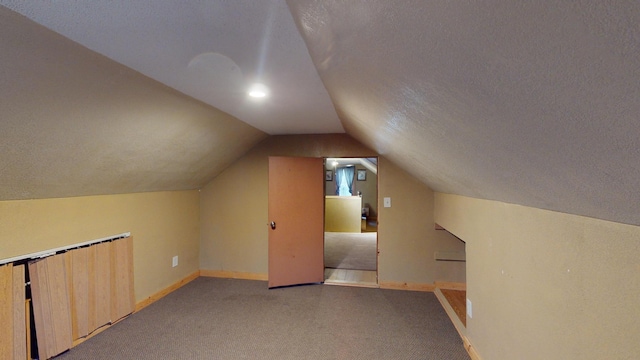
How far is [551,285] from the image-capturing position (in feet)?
4.22

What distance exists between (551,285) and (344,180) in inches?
354

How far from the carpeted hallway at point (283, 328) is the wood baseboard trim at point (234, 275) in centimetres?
39

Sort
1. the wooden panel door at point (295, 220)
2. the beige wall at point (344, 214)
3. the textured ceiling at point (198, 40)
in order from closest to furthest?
the textured ceiling at point (198, 40)
the wooden panel door at point (295, 220)
the beige wall at point (344, 214)

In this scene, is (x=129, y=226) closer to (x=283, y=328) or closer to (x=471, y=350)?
(x=283, y=328)

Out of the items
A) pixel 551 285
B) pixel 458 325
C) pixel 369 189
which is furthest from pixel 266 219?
pixel 369 189

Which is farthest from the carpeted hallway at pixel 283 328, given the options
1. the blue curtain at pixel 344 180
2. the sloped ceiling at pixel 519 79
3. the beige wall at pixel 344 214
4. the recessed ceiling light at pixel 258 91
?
the blue curtain at pixel 344 180

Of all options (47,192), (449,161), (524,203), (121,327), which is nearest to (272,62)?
(449,161)

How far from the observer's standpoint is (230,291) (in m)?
3.68

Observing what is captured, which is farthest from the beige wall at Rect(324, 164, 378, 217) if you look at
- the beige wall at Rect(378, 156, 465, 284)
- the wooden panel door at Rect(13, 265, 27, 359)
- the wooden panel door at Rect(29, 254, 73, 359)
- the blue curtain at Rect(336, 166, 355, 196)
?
the wooden panel door at Rect(13, 265, 27, 359)

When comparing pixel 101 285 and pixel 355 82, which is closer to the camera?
pixel 355 82

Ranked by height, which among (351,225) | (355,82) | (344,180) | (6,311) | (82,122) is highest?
(355,82)

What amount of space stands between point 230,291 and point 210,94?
2.60 m

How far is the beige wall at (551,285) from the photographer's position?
922 millimetres

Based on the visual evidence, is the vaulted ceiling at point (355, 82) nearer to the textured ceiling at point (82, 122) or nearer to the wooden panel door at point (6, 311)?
the textured ceiling at point (82, 122)
